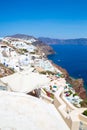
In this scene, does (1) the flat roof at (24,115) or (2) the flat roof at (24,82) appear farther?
(2) the flat roof at (24,82)

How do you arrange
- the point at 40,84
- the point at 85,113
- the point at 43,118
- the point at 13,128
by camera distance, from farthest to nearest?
1. the point at 40,84
2. the point at 85,113
3. the point at 43,118
4. the point at 13,128

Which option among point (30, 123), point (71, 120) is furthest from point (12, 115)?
point (71, 120)

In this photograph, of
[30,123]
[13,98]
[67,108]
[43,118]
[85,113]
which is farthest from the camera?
[67,108]

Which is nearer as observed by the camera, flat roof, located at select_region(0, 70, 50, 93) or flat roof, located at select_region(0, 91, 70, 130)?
flat roof, located at select_region(0, 91, 70, 130)

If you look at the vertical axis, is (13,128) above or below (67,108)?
above

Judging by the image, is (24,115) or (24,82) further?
(24,82)

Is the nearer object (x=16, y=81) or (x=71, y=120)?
(x=71, y=120)

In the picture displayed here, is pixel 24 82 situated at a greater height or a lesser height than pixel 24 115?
greater

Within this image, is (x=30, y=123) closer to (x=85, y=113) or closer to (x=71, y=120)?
(x=71, y=120)
